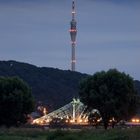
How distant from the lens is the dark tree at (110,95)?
258ft

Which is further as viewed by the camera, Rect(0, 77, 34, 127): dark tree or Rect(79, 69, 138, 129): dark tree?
Rect(0, 77, 34, 127): dark tree

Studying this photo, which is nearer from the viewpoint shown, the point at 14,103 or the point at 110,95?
the point at 110,95

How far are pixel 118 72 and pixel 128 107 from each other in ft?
16.1

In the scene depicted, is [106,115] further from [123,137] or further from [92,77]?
[123,137]

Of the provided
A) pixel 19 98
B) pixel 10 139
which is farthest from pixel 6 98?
pixel 10 139

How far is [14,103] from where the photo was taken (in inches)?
3260

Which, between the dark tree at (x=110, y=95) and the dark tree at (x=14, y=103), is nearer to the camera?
the dark tree at (x=110, y=95)

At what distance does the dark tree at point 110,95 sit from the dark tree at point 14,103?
763cm

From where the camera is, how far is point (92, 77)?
8138 centimetres

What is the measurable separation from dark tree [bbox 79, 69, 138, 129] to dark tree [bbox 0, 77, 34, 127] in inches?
300

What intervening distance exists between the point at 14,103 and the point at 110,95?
40.0 feet

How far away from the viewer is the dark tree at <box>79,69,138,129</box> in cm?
7869

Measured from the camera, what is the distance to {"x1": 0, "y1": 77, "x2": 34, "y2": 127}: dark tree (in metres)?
82.6

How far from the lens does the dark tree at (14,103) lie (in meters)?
82.6
